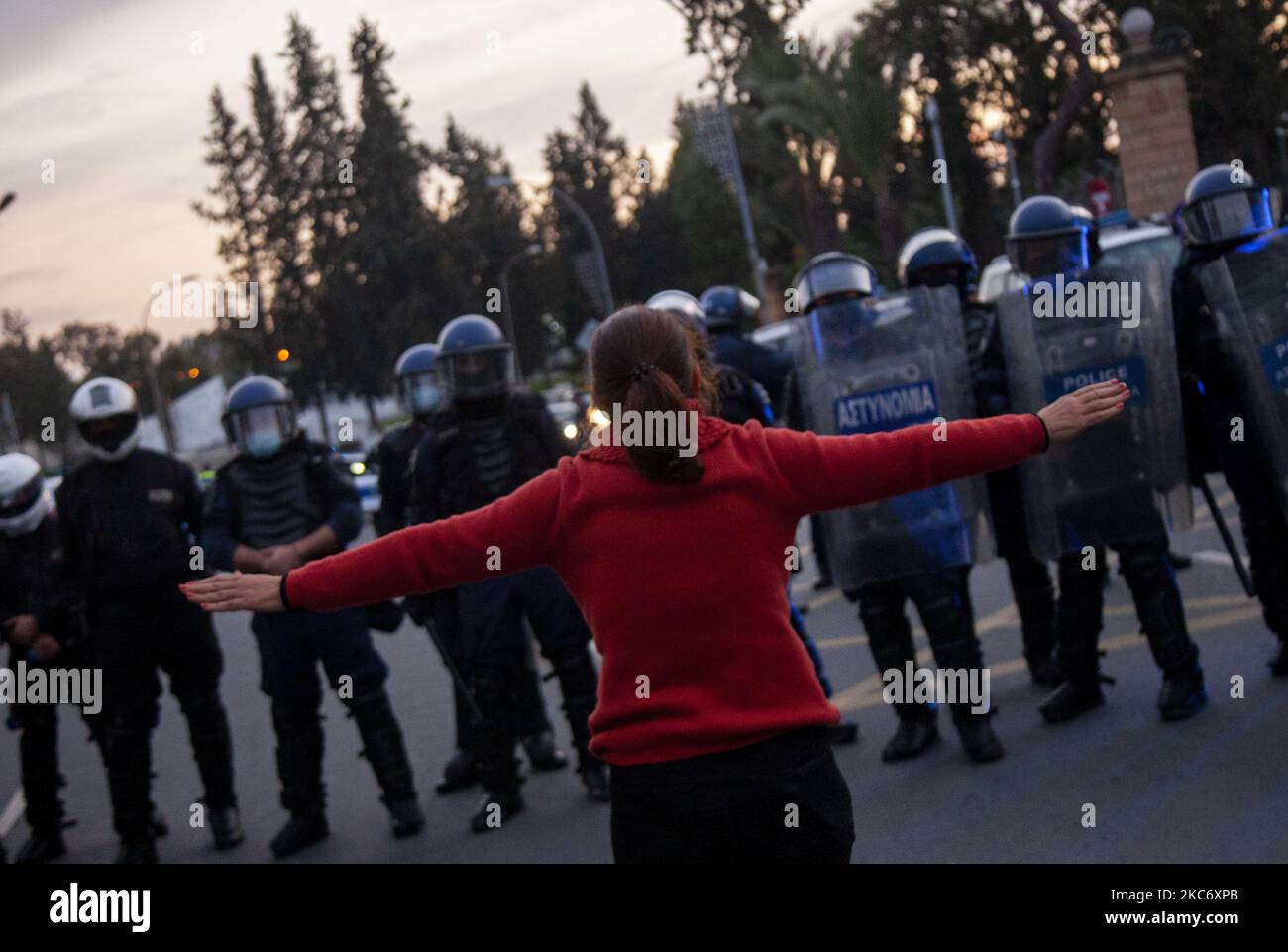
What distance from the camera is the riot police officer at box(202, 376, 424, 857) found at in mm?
6504

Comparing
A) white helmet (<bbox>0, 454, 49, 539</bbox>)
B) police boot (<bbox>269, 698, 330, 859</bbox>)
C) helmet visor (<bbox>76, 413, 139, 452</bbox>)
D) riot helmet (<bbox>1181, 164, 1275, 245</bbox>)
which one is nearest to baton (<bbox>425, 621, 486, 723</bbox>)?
police boot (<bbox>269, 698, 330, 859</bbox>)

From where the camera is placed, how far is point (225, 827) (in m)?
6.89

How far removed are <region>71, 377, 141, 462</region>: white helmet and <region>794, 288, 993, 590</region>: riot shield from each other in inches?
113

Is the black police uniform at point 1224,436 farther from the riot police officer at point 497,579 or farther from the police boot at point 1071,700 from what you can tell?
the riot police officer at point 497,579

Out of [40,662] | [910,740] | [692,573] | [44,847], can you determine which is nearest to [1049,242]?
[910,740]

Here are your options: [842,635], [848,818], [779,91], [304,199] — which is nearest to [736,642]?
[848,818]

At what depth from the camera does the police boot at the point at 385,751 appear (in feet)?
21.6

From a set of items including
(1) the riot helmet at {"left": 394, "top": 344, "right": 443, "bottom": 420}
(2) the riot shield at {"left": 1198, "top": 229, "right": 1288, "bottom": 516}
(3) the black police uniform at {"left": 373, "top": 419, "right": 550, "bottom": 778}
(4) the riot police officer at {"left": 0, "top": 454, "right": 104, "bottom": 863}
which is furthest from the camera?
(1) the riot helmet at {"left": 394, "top": 344, "right": 443, "bottom": 420}

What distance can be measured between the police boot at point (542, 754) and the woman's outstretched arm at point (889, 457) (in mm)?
4673

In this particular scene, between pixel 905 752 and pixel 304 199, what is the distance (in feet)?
197

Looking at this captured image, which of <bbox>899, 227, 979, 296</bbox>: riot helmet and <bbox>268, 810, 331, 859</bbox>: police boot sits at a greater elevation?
<bbox>899, 227, 979, 296</bbox>: riot helmet

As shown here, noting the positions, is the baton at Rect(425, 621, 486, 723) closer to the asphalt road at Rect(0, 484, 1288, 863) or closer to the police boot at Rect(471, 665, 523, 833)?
the police boot at Rect(471, 665, 523, 833)
